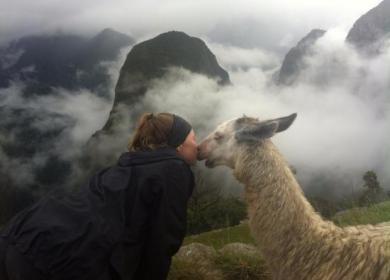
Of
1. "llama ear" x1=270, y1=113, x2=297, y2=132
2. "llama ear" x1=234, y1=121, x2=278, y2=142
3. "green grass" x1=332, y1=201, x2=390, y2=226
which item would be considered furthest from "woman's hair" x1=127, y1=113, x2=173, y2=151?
"green grass" x1=332, y1=201, x2=390, y2=226

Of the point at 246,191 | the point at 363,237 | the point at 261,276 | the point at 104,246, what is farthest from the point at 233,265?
the point at 104,246

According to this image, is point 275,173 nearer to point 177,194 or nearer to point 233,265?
point 177,194

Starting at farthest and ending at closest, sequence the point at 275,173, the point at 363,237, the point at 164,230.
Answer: the point at 275,173
the point at 363,237
the point at 164,230

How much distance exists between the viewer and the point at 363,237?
14.7 feet

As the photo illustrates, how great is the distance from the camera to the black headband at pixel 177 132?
4.72m

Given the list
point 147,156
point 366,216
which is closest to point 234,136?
point 147,156

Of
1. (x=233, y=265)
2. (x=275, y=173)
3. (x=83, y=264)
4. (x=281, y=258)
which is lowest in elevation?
(x=233, y=265)

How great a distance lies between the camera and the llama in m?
4.33

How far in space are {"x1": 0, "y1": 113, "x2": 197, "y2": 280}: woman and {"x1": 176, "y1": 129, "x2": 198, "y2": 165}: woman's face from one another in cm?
39

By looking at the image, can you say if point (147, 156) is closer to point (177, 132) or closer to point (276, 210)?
point (177, 132)

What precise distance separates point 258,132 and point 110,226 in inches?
76.7

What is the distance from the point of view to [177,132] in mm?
4742

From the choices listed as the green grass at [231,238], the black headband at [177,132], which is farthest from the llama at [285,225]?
the green grass at [231,238]

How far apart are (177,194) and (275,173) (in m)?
1.28
